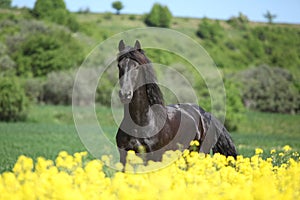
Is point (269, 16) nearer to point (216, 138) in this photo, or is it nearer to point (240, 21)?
point (240, 21)

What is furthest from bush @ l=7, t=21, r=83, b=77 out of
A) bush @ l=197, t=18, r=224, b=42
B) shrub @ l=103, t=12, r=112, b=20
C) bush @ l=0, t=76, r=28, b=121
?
shrub @ l=103, t=12, r=112, b=20

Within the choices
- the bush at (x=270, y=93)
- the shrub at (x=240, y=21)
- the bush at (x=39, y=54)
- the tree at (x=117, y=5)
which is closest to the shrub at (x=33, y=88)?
the bush at (x=39, y=54)

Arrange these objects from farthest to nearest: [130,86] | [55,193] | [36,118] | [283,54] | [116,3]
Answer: [116,3] → [283,54] → [36,118] → [130,86] → [55,193]

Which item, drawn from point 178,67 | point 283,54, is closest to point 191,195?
point 178,67

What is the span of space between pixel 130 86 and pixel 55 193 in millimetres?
3033

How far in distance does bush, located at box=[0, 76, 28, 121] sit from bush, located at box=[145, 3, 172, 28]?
8694 centimetres

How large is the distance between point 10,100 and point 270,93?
31571mm

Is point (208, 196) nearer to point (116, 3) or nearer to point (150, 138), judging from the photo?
point (150, 138)

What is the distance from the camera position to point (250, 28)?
433 ft

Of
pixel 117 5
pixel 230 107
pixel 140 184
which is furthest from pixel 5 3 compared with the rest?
pixel 140 184

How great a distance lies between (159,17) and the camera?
424 ft

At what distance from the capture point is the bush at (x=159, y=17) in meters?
128

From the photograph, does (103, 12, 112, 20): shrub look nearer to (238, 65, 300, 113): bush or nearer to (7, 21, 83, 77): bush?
(7, 21, 83, 77): bush

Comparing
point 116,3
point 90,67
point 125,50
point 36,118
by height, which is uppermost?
point 116,3
